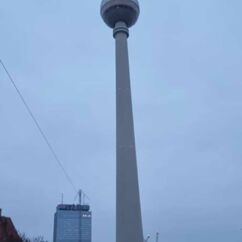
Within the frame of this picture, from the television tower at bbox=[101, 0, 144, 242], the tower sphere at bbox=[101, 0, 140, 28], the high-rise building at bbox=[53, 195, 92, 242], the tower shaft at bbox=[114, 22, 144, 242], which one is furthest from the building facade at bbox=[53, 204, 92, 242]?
the tower shaft at bbox=[114, 22, 144, 242]

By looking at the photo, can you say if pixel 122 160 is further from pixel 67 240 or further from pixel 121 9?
pixel 67 240

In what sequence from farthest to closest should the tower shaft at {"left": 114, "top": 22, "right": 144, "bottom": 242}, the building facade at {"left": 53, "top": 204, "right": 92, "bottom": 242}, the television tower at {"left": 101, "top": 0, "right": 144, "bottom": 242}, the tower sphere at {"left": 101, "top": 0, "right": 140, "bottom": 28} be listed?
the building facade at {"left": 53, "top": 204, "right": 92, "bottom": 242}, the tower sphere at {"left": 101, "top": 0, "right": 140, "bottom": 28}, the television tower at {"left": 101, "top": 0, "right": 144, "bottom": 242}, the tower shaft at {"left": 114, "top": 22, "right": 144, "bottom": 242}

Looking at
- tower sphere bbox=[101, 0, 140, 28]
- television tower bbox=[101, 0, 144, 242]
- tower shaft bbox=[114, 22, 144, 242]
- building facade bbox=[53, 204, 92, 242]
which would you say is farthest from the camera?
building facade bbox=[53, 204, 92, 242]

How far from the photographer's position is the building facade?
151625 millimetres

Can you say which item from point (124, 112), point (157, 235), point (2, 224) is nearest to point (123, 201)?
point (124, 112)

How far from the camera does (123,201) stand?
3878cm

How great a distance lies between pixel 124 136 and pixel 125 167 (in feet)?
10.8

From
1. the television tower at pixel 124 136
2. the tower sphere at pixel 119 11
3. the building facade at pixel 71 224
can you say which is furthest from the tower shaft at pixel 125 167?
the building facade at pixel 71 224

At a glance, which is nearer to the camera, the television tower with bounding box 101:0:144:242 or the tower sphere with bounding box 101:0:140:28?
the television tower with bounding box 101:0:144:242

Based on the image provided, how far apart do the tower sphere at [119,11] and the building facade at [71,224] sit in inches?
4401

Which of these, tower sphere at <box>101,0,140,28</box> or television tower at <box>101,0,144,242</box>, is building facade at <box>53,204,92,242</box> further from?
television tower at <box>101,0,144,242</box>

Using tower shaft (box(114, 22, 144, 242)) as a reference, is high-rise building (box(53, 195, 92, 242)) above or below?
above

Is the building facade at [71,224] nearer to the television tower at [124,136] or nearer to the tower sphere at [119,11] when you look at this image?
the tower sphere at [119,11]

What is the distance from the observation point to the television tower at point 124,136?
38.1m
